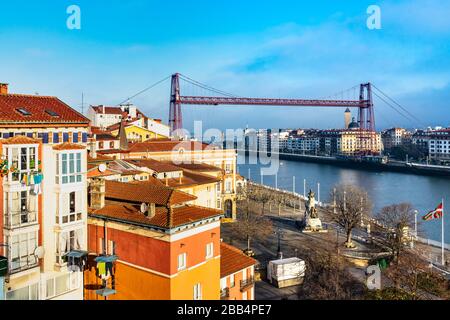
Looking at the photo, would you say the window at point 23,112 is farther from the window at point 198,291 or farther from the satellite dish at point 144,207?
the window at point 198,291

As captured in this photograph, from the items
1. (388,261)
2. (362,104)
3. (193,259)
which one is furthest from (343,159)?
(193,259)

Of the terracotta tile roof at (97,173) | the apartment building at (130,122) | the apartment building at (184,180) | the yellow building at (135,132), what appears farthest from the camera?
the apartment building at (130,122)

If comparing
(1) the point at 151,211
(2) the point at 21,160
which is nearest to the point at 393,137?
(1) the point at 151,211

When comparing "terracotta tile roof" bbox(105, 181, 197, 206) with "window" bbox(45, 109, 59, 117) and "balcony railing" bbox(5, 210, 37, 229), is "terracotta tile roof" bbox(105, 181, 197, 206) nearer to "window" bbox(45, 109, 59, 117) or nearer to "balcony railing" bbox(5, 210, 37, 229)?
"balcony railing" bbox(5, 210, 37, 229)

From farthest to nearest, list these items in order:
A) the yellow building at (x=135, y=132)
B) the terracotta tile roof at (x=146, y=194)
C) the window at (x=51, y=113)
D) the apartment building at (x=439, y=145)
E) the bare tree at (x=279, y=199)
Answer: the apartment building at (x=439, y=145) < the yellow building at (x=135, y=132) < the bare tree at (x=279, y=199) < the window at (x=51, y=113) < the terracotta tile roof at (x=146, y=194)

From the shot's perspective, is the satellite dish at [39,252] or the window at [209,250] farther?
the window at [209,250]

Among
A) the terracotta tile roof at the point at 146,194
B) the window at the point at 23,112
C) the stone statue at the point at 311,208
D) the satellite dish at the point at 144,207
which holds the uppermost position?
the window at the point at 23,112

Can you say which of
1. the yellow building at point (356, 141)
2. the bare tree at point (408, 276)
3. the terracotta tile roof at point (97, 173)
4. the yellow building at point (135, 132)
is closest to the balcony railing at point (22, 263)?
Answer: the terracotta tile roof at point (97, 173)

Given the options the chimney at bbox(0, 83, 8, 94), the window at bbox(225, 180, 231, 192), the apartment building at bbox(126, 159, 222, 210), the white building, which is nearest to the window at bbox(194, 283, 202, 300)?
the chimney at bbox(0, 83, 8, 94)
